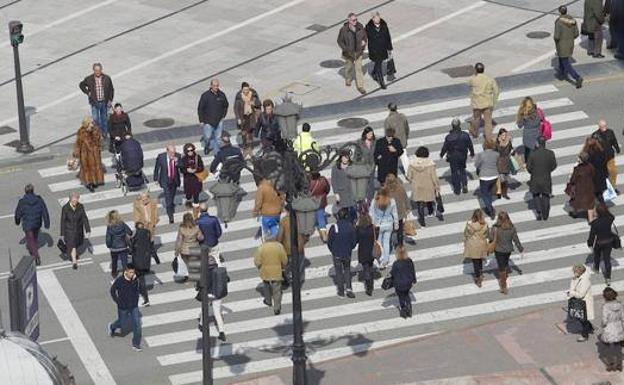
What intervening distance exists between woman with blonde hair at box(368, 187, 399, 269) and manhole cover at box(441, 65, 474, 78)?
9.44 m

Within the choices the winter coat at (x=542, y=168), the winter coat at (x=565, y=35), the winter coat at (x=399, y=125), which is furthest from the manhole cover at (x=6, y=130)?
the winter coat at (x=542, y=168)

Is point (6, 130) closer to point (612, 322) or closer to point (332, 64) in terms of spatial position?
point (332, 64)

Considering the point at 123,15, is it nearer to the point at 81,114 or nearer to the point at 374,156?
the point at 81,114

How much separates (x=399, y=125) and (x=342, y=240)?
497 centimetres

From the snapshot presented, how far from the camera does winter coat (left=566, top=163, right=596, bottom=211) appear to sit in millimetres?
36906

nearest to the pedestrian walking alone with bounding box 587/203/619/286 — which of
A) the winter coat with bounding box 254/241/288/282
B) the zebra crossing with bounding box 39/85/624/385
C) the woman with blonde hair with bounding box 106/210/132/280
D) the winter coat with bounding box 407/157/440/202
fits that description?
the zebra crossing with bounding box 39/85/624/385

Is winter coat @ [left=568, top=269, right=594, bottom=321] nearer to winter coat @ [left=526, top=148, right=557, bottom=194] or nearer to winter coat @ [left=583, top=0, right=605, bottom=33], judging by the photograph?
winter coat @ [left=526, top=148, right=557, bottom=194]

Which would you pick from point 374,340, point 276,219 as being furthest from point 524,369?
point 276,219

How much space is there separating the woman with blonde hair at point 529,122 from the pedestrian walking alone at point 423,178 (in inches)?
97.1

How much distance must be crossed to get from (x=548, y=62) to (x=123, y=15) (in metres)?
10.7

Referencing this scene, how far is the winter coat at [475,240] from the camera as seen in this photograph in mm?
34719

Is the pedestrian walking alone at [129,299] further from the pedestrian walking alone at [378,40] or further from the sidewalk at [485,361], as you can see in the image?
the pedestrian walking alone at [378,40]

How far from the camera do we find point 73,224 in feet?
119

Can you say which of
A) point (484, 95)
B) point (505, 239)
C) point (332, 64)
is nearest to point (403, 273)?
point (505, 239)
